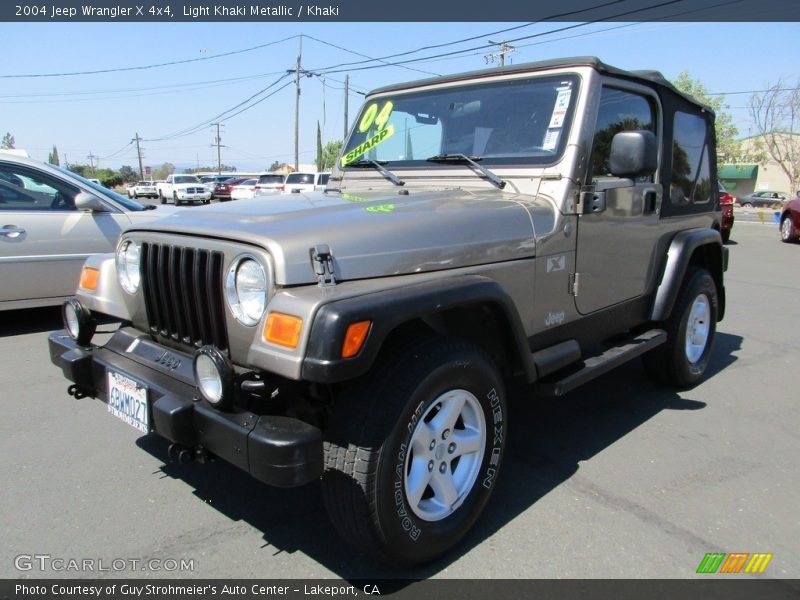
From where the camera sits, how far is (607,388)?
4.68 m

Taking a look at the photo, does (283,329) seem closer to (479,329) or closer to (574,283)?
(479,329)

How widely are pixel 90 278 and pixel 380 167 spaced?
69.7 inches

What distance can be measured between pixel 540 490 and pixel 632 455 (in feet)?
2.53

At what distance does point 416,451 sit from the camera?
7.80 feet

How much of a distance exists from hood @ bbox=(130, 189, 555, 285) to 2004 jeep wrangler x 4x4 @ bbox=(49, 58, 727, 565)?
0.04ft

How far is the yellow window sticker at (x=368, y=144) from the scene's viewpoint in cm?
393

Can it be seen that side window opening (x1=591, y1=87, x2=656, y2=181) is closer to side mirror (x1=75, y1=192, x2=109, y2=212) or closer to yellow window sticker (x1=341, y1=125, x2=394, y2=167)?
yellow window sticker (x1=341, y1=125, x2=394, y2=167)

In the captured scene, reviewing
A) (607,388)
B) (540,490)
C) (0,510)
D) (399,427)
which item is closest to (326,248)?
(399,427)

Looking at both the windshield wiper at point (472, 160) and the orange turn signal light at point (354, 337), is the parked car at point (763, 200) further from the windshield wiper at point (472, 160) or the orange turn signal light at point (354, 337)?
the orange turn signal light at point (354, 337)

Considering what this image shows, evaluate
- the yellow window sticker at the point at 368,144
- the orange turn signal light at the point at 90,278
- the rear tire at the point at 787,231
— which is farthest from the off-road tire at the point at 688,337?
the rear tire at the point at 787,231

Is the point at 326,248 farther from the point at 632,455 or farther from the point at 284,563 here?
the point at 632,455

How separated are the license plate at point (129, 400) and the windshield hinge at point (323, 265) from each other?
2.91ft

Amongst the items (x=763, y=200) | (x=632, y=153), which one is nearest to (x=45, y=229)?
(x=632, y=153)

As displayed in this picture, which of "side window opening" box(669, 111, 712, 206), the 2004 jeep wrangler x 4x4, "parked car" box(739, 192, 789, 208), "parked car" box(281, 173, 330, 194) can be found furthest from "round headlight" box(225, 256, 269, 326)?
"parked car" box(739, 192, 789, 208)
